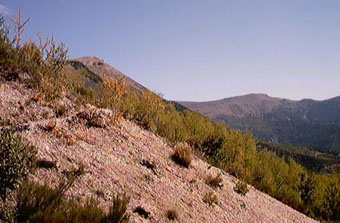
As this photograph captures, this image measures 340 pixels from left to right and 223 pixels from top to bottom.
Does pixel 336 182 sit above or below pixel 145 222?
below

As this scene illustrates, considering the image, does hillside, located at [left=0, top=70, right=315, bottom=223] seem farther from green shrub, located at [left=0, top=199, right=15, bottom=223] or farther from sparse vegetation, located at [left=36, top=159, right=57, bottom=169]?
green shrub, located at [left=0, top=199, right=15, bottom=223]

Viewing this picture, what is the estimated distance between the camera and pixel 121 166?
4.89 meters

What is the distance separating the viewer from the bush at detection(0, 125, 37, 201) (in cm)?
307

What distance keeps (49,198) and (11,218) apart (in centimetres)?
49

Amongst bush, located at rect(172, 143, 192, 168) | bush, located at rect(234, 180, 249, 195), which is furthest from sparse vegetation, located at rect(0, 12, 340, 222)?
bush, located at rect(234, 180, 249, 195)

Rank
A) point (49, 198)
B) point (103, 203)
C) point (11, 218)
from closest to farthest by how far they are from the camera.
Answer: point (11, 218) → point (49, 198) → point (103, 203)

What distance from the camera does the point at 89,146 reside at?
16.4 ft

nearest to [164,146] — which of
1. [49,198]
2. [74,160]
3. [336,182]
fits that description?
[74,160]

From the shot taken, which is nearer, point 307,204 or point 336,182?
A: point 307,204

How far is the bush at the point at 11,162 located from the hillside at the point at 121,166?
11.2 inches

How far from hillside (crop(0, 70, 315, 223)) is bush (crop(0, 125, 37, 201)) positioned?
0.94 feet

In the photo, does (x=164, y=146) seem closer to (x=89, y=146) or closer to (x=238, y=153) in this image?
(x=89, y=146)

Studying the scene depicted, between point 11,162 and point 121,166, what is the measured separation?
2.05m

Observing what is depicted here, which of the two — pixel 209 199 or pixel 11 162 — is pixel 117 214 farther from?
pixel 209 199
